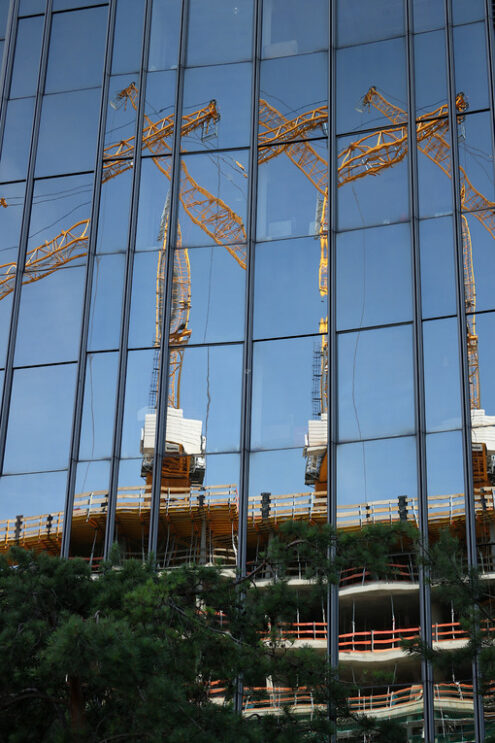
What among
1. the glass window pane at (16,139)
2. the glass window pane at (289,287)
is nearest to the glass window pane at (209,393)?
the glass window pane at (289,287)

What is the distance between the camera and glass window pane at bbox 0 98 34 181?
2620 centimetres

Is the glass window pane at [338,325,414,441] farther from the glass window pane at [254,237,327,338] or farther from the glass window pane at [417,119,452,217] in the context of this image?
the glass window pane at [417,119,452,217]

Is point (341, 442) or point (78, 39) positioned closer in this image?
point (341, 442)

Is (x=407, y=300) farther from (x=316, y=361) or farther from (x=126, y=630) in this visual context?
(x=126, y=630)

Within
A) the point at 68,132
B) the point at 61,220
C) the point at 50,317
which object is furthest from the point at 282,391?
the point at 68,132

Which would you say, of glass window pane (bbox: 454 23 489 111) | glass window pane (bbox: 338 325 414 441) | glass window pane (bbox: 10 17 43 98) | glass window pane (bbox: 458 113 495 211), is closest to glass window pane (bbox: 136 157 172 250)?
glass window pane (bbox: 10 17 43 98)

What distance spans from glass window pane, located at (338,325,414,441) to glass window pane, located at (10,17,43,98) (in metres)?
11.1

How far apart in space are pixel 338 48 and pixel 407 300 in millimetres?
6830

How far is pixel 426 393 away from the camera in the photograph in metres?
21.5

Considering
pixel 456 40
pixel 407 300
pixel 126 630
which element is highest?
pixel 456 40

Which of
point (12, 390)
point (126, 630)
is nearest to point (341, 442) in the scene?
point (12, 390)

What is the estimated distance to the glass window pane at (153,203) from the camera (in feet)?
79.8

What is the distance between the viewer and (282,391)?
2231 centimetres

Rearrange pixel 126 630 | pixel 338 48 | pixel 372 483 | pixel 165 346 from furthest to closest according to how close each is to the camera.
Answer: pixel 338 48 → pixel 165 346 → pixel 372 483 → pixel 126 630
